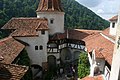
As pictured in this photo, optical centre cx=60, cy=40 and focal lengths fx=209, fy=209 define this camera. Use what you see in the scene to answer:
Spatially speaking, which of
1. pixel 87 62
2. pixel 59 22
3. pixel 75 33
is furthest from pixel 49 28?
pixel 87 62

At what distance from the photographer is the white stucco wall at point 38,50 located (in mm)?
32125

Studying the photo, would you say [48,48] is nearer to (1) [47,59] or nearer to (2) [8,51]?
(1) [47,59]

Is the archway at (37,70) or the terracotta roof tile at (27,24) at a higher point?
the terracotta roof tile at (27,24)

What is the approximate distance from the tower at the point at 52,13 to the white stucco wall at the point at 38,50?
323cm

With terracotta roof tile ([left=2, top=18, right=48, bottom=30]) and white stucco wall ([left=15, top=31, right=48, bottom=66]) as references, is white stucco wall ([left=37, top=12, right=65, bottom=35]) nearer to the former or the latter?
terracotta roof tile ([left=2, top=18, right=48, bottom=30])

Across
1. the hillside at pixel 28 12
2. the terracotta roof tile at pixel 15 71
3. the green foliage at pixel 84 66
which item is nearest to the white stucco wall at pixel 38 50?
the green foliage at pixel 84 66

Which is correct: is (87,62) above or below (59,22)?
below

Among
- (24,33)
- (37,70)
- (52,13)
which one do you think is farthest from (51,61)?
(52,13)

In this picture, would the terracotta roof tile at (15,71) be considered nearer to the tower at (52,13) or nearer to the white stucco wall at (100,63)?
the white stucco wall at (100,63)

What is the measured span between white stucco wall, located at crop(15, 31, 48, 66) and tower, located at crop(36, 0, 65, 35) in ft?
10.6

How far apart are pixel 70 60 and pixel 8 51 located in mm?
16196

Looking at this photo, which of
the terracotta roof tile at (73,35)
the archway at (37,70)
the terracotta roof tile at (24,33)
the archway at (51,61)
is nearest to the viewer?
the terracotta roof tile at (24,33)

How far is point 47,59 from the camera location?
3516 cm

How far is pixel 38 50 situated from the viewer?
108ft
